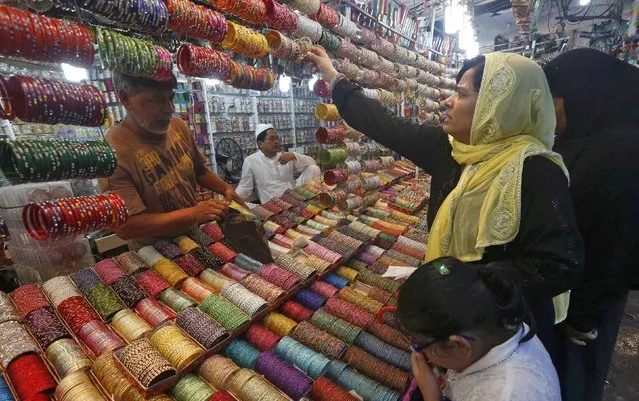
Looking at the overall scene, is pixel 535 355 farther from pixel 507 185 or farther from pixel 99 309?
pixel 99 309

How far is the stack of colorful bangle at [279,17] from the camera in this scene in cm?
183

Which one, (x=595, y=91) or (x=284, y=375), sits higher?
(x=595, y=91)

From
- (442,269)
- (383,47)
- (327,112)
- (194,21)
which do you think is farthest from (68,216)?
(383,47)

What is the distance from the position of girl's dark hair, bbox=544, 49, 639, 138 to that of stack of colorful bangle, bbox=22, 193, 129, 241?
7.23ft

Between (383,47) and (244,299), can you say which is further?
(383,47)

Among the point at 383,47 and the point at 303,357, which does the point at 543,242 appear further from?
the point at 383,47

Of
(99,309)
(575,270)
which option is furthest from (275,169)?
(575,270)

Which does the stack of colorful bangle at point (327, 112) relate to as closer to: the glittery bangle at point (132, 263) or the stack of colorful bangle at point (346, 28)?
the stack of colorful bangle at point (346, 28)

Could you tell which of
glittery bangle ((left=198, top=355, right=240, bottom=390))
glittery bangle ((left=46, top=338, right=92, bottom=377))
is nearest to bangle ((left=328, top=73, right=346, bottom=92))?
glittery bangle ((left=198, top=355, right=240, bottom=390))

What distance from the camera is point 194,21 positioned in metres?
1.40

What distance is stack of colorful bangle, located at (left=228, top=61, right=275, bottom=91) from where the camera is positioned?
1709 millimetres

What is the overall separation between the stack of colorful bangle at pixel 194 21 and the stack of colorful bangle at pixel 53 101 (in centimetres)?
51

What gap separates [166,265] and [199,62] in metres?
1.03

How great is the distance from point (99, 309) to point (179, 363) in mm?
540
